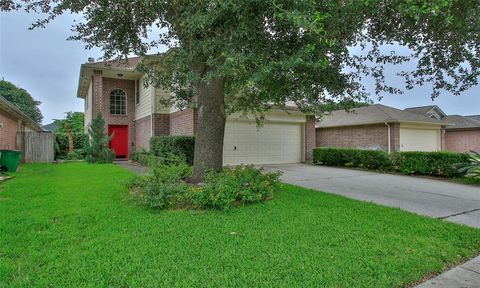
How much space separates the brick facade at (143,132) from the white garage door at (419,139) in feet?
45.8

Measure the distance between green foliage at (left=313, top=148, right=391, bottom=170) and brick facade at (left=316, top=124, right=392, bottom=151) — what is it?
12.9 feet

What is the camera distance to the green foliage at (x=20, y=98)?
40.6m

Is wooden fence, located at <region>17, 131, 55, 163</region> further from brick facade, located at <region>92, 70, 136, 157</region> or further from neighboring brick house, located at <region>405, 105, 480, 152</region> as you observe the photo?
neighboring brick house, located at <region>405, 105, 480, 152</region>

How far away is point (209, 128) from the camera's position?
700cm

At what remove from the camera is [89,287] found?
2.69 meters

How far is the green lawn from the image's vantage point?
2941 mm

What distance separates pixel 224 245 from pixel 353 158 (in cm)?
1183

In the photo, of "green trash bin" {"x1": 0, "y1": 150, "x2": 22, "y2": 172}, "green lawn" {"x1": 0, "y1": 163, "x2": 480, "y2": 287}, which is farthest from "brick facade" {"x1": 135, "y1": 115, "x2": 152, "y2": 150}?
"green lawn" {"x1": 0, "y1": 163, "x2": 480, "y2": 287}

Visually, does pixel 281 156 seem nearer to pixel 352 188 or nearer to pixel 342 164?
pixel 342 164

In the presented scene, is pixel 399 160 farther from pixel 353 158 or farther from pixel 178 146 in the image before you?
pixel 178 146

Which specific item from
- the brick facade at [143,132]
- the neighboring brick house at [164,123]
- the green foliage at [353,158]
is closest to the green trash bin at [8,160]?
the neighboring brick house at [164,123]

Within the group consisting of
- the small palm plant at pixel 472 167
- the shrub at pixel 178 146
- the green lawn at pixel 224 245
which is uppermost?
the shrub at pixel 178 146

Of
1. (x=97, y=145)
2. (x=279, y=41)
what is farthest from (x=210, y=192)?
(x=97, y=145)

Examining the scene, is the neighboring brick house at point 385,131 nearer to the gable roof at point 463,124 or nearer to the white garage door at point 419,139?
the white garage door at point 419,139
